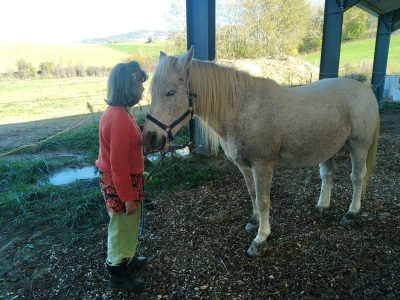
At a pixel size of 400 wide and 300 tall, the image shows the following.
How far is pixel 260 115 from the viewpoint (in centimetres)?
215

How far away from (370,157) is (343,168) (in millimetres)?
1723

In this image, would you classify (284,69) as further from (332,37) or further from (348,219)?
(348,219)

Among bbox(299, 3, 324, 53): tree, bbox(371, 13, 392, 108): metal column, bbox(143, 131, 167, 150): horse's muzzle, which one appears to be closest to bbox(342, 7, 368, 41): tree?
bbox(299, 3, 324, 53): tree

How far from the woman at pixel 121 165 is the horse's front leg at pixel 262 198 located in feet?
3.51

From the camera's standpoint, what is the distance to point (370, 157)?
2.91 metres

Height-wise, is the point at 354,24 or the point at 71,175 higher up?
the point at 354,24

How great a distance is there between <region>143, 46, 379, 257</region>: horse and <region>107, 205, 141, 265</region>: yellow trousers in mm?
635

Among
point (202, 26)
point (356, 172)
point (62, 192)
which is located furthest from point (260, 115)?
point (202, 26)

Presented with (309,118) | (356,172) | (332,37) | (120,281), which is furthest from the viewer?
(332,37)

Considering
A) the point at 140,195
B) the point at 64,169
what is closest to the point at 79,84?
the point at 64,169

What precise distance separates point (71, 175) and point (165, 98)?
A: 377cm

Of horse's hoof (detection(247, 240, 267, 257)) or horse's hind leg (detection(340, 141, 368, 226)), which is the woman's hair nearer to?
horse's hoof (detection(247, 240, 267, 257))

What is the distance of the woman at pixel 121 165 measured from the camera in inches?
66.0

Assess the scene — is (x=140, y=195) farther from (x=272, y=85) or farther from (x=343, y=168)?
(x=343, y=168)
